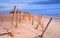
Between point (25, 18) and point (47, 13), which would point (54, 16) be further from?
point (25, 18)

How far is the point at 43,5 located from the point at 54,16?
126 cm

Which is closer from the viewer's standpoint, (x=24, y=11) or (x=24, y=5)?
(x=24, y=11)

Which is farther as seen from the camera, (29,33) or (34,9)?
(34,9)

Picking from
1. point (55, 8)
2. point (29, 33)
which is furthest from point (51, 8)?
point (29, 33)

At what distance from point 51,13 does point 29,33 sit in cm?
540

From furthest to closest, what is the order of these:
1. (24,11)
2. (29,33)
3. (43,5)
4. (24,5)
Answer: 1. (43,5)
2. (24,5)
3. (24,11)
4. (29,33)

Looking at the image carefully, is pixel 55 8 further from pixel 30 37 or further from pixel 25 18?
pixel 30 37

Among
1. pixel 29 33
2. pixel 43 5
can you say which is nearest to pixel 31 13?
pixel 43 5

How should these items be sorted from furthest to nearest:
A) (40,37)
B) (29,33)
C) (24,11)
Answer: (24,11) < (29,33) < (40,37)

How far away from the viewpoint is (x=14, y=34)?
24.8 feet

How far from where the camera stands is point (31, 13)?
12531mm

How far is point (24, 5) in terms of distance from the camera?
12445mm

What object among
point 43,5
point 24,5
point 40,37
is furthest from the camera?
point 43,5

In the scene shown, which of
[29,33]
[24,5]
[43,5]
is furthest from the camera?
[43,5]
